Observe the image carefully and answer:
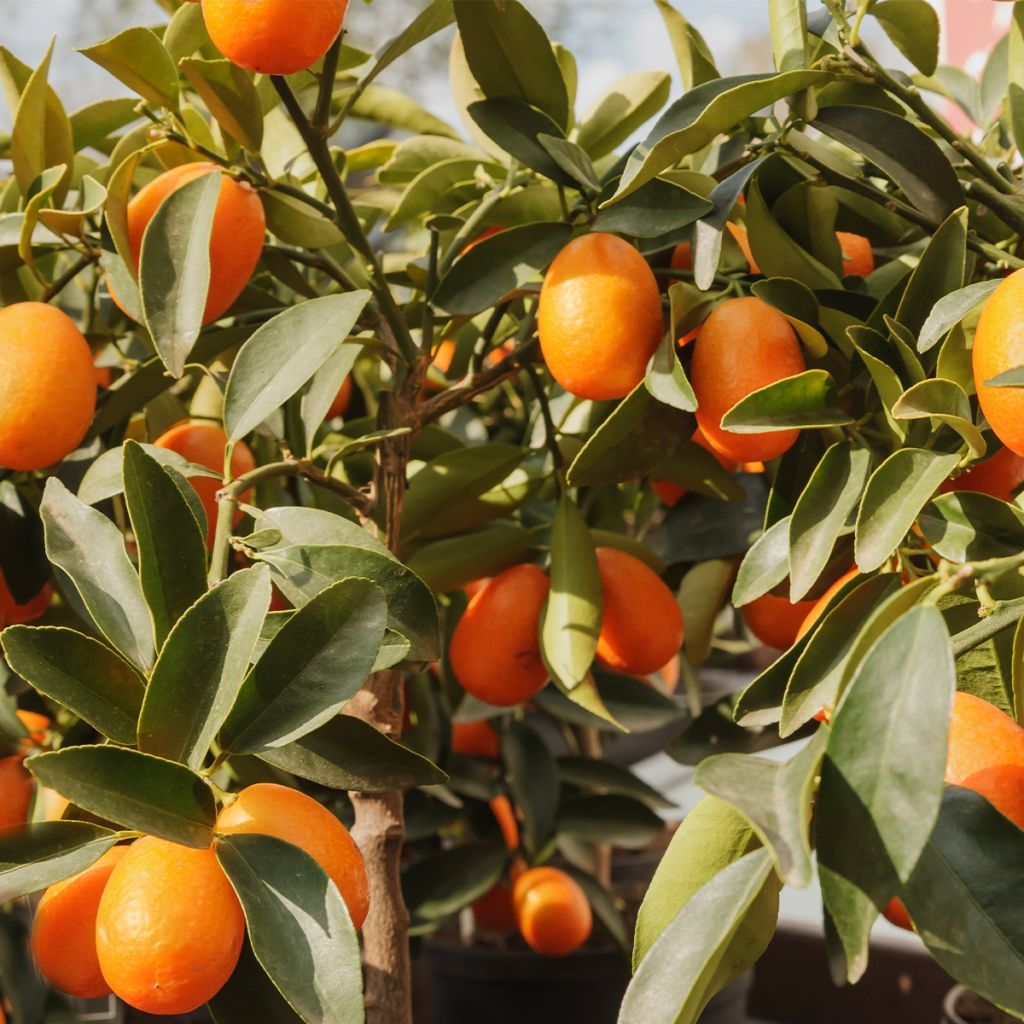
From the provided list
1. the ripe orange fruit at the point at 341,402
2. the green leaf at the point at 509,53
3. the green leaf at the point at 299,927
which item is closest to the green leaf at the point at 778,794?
the green leaf at the point at 299,927

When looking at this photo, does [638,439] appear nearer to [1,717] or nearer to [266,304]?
[266,304]

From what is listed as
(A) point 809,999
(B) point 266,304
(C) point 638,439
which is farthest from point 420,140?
(A) point 809,999

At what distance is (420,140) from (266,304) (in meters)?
0.14

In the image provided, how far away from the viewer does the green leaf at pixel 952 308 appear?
16.3 inches

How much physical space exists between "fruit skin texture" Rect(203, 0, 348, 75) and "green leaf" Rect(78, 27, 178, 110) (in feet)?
0.20

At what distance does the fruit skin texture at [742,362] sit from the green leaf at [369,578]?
0.13 meters

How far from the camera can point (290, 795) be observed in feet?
1.33

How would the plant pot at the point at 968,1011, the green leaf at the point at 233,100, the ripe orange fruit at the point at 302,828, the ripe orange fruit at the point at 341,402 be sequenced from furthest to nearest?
1. the plant pot at the point at 968,1011
2. the ripe orange fruit at the point at 341,402
3. the green leaf at the point at 233,100
4. the ripe orange fruit at the point at 302,828

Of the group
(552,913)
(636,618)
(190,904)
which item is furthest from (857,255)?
(552,913)

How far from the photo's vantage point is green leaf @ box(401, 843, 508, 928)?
95cm

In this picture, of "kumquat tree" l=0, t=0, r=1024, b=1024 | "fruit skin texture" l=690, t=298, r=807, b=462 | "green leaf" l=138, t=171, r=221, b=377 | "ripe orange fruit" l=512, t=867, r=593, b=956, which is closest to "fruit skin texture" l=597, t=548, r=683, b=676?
"kumquat tree" l=0, t=0, r=1024, b=1024

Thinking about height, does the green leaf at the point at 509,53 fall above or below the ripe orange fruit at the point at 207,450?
above

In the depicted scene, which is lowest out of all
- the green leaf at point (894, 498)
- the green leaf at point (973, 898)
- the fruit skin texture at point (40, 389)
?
the green leaf at point (973, 898)

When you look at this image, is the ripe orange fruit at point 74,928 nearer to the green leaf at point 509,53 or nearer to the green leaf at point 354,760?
the green leaf at point 354,760
